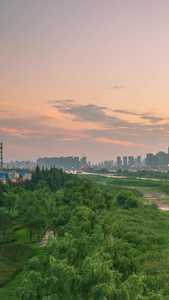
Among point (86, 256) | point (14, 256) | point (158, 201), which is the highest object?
point (86, 256)

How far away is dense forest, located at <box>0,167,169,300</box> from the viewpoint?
12.0 metres

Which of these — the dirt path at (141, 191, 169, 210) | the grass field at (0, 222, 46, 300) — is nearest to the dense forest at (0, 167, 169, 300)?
the grass field at (0, 222, 46, 300)

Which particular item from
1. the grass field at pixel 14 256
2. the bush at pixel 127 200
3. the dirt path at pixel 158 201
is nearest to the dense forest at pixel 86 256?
the grass field at pixel 14 256

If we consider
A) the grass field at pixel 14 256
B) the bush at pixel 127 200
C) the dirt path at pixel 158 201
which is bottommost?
the dirt path at pixel 158 201

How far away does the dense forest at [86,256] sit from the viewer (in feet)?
39.5

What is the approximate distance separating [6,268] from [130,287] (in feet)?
76.2

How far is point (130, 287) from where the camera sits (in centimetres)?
1185

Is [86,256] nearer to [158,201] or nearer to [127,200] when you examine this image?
[127,200]

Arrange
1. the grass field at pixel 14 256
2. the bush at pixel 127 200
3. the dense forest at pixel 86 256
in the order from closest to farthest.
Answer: the dense forest at pixel 86 256 < the grass field at pixel 14 256 < the bush at pixel 127 200

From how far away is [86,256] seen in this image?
1477 centimetres

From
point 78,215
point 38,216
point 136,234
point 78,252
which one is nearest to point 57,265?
point 78,252

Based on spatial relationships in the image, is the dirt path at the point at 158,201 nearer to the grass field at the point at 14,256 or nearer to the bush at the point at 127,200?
the bush at the point at 127,200

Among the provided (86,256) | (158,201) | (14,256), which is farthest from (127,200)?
(86,256)

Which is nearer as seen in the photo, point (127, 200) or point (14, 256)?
point (14, 256)
